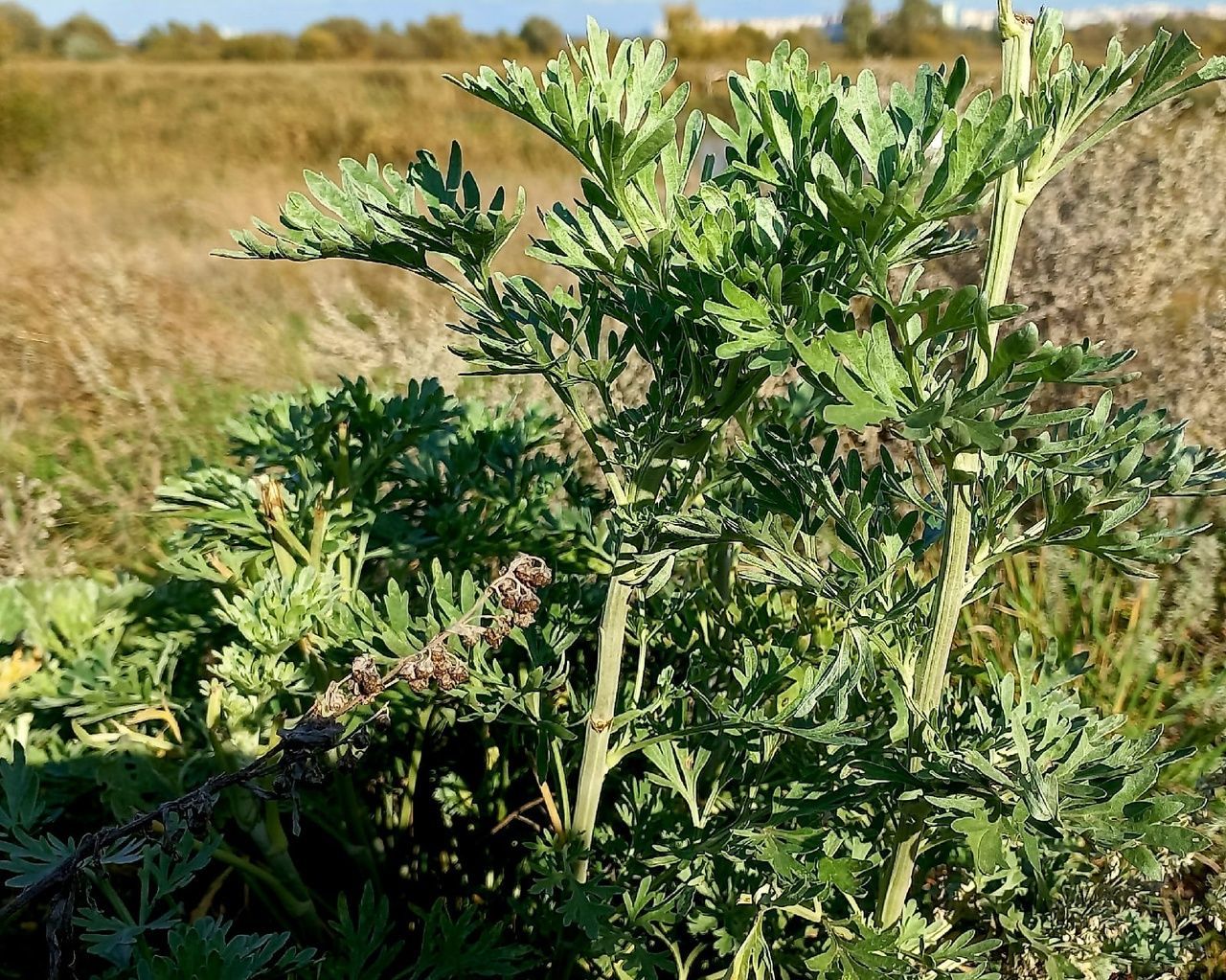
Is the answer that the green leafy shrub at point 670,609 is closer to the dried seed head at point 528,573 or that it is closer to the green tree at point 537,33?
the dried seed head at point 528,573

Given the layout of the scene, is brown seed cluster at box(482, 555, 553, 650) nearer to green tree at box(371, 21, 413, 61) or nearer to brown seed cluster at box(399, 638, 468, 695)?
brown seed cluster at box(399, 638, 468, 695)

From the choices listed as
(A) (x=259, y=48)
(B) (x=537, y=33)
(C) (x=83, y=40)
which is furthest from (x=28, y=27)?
(B) (x=537, y=33)

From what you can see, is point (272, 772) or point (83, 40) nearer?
point (272, 772)

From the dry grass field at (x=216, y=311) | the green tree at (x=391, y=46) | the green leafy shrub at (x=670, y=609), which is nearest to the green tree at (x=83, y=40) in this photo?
the green tree at (x=391, y=46)

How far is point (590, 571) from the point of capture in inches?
61.4

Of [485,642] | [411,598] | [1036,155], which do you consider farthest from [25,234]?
[1036,155]

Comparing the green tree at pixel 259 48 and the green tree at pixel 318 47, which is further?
the green tree at pixel 318 47

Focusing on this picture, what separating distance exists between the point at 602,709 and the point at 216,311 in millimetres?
5654

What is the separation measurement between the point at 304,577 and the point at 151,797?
17.3 inches

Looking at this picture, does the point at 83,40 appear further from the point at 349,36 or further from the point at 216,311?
the point at 216,311

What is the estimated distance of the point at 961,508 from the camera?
0.94 m

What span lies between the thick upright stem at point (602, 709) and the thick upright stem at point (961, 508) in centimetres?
35

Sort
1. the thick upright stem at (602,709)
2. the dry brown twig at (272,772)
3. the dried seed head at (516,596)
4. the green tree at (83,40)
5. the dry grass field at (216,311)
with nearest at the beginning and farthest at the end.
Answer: the dry brown twig at (272,772) → the dried seed head at (516,596) → the thick upright stem at (602,709) → the dry grass field at (216,311) → the green tree at (83,40)

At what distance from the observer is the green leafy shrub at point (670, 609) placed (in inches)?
32.1
